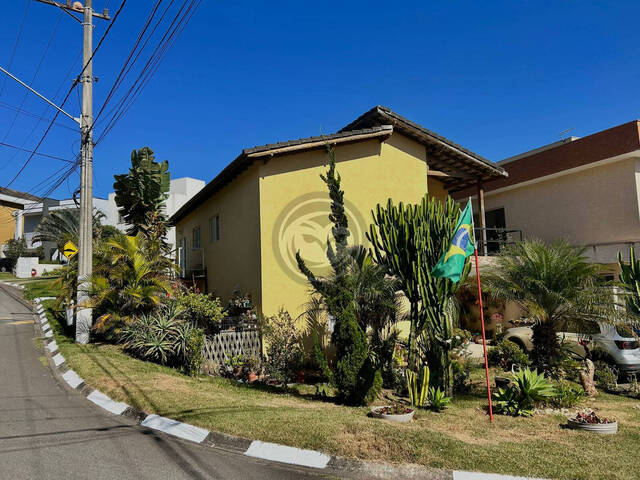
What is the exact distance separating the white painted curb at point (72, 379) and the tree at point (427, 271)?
21.0 ft

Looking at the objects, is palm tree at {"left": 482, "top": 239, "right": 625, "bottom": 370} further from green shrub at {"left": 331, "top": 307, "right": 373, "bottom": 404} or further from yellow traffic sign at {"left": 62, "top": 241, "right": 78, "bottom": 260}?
yellow traffic sign at {"left": 62, "top": 241, "right": 78, "bottom": 260}

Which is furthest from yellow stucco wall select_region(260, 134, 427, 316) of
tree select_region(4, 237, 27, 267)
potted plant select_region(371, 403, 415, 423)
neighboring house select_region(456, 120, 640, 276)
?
tree select_region(4, 237, 27, 267)

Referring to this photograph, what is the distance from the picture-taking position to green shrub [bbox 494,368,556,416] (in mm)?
7836

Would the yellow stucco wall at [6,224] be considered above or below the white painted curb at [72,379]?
above

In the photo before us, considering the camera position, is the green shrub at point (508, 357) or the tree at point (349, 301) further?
the green shrub at point (508, 357)

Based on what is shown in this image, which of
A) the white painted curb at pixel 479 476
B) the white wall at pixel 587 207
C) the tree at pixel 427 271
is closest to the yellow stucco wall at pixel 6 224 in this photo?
the white wall at pixel 587 207

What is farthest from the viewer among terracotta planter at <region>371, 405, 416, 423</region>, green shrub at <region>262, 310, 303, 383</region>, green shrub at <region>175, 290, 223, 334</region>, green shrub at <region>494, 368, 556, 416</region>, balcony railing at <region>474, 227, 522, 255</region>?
balcony railing at <region>474, 227, 522, 255</region>

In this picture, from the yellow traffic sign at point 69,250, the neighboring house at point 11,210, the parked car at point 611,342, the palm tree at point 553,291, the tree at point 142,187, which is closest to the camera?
the palm tree at point 553,291

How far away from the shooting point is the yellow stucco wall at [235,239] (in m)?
12.5

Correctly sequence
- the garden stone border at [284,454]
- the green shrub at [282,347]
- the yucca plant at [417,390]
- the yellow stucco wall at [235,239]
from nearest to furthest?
the garden stone border at [284,454] → the yucca plant at [417,390] → the green shrub at [282,347] → the yellow stucco wall at [235,239]

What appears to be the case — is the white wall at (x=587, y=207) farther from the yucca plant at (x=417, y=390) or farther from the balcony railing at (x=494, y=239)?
the yucca plant at (x=417, y=390)

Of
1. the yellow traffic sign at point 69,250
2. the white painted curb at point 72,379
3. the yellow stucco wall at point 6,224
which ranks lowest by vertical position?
the white painted curb at point 72,379

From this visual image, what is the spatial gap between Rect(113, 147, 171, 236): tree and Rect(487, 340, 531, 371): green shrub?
1281cm

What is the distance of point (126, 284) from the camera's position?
1216cm
